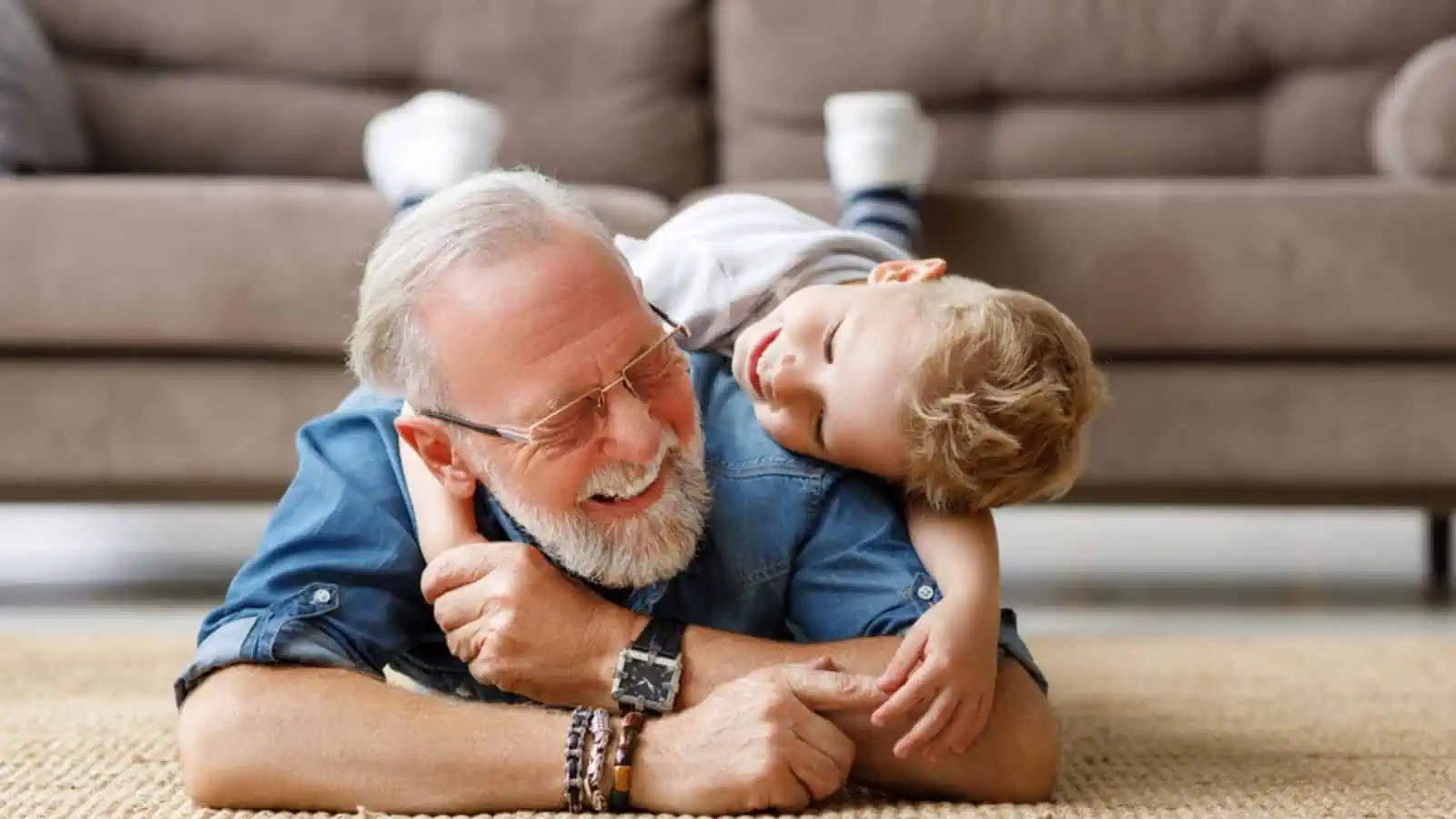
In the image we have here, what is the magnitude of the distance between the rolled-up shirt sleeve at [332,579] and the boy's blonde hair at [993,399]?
1.38 feet

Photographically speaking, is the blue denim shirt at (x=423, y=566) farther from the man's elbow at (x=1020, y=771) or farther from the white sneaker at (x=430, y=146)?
the white sneaker at (x=430, y=146)

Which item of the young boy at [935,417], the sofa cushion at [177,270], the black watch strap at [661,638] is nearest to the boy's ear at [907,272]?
the young boy at [935,417]

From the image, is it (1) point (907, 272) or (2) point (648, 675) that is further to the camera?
(1) point (907, 272)

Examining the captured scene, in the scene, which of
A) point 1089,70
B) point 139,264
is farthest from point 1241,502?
point 139,264

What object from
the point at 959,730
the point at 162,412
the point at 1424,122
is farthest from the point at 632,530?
the point at 1424,122

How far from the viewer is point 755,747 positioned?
1.13m

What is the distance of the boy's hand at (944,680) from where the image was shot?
1151mm

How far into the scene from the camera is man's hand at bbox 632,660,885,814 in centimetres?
114

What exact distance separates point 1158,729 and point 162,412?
4.67ft

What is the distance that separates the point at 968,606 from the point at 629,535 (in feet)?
0.85

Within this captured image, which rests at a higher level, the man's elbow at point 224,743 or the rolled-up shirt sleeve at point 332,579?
the rolled-up shirt sleeve at point 332,579

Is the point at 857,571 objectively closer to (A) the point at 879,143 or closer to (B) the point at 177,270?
(A) the point at 879,143

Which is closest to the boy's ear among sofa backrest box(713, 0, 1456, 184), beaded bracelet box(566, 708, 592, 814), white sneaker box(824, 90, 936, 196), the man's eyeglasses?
the man's eyeglasses

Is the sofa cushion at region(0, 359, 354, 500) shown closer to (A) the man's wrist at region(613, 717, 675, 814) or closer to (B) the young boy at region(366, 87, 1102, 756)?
(B) the young boy at region(366, 87, 1102, 756)
